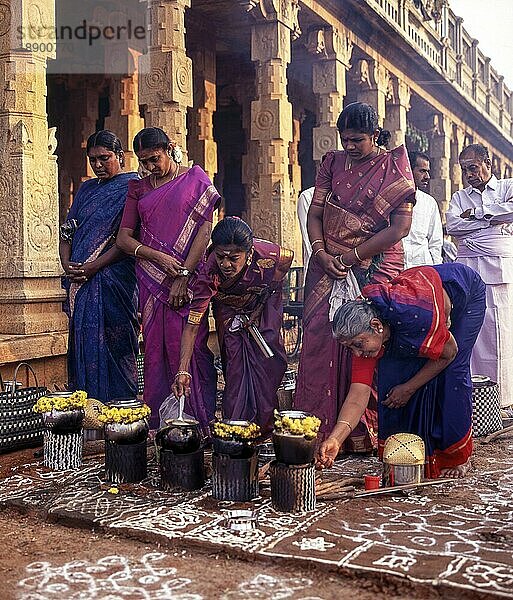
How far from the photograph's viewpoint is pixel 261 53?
9.78m

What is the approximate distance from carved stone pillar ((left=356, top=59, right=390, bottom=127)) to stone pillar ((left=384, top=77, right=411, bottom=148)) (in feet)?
3.48

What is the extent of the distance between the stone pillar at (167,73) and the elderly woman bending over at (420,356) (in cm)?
425

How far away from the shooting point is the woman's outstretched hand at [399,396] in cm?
420

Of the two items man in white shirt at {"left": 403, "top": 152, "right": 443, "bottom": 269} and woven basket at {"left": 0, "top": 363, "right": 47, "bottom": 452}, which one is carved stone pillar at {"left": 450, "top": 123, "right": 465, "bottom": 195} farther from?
woven basket at {"left": 0, "top": 363, "right": 47, "bottom": 452}

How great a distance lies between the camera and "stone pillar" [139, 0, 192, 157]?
7828 mm

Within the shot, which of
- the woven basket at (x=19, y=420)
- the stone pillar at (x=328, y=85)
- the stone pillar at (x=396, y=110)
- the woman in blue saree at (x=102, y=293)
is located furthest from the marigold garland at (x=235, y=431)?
the stone pillar at (x=396, y=110)

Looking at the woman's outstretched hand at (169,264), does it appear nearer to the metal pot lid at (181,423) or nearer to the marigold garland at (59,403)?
the marigold garland at (59,403)

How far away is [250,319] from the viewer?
198 inches

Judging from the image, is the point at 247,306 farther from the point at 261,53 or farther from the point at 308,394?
the point at 261,53

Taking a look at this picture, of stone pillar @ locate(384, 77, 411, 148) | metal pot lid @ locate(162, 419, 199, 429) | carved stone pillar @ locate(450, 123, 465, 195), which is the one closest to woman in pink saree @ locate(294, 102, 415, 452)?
metal pot lid @ locate(162, 419, 199, 429)

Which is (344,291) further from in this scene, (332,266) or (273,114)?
(273,114)

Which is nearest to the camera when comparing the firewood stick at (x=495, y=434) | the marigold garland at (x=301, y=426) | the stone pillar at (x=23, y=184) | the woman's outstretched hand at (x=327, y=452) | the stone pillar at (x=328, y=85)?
the marigold garland at (x=301, y=426)

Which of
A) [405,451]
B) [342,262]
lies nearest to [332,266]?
[342,262]

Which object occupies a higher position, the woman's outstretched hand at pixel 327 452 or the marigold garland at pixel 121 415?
the marigold garland at pixel 121 415
